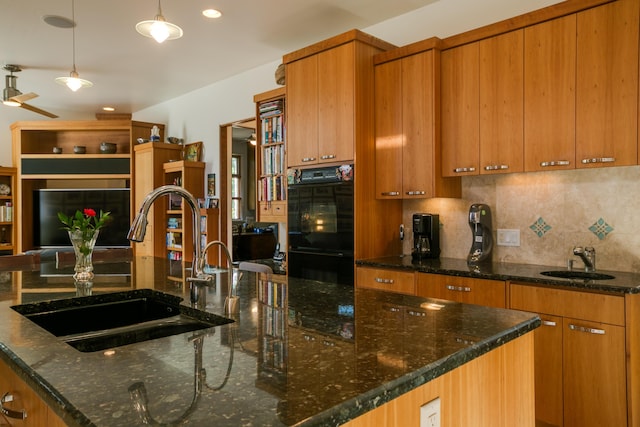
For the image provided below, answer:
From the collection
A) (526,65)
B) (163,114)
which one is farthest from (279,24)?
(163,114)

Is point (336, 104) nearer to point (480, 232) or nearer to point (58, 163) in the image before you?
point (480, 232)

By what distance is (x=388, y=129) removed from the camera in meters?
3.56

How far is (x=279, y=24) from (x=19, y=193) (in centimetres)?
498

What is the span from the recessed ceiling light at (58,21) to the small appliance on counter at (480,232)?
3774 mm

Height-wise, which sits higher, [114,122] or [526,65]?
[114,122]

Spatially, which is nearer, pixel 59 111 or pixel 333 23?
pixel 333 23

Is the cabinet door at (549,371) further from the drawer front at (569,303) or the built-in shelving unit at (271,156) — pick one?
the built-in shelving unit at (271,156)

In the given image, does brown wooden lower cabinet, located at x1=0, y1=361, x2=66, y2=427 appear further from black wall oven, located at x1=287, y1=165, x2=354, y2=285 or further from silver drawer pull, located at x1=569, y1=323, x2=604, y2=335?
black wall oven, located at x1=287, y1=165, x2=354, y2=285

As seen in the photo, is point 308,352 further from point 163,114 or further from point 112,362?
point 163,114

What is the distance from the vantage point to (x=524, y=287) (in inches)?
101

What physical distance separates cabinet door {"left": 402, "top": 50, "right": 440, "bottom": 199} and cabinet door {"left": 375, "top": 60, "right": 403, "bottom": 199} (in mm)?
45

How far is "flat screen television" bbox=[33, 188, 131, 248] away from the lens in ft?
22.2

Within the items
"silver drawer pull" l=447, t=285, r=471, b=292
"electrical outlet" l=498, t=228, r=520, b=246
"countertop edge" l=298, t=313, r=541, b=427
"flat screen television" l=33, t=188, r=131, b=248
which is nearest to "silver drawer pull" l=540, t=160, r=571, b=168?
"electrical outlet" l=498, t=228, r=520, b=246

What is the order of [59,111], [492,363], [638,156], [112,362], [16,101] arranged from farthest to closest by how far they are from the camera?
1. [59,111]
2. [16,101]
3. [638,156]
4. [492,363]
5. [112,362]
